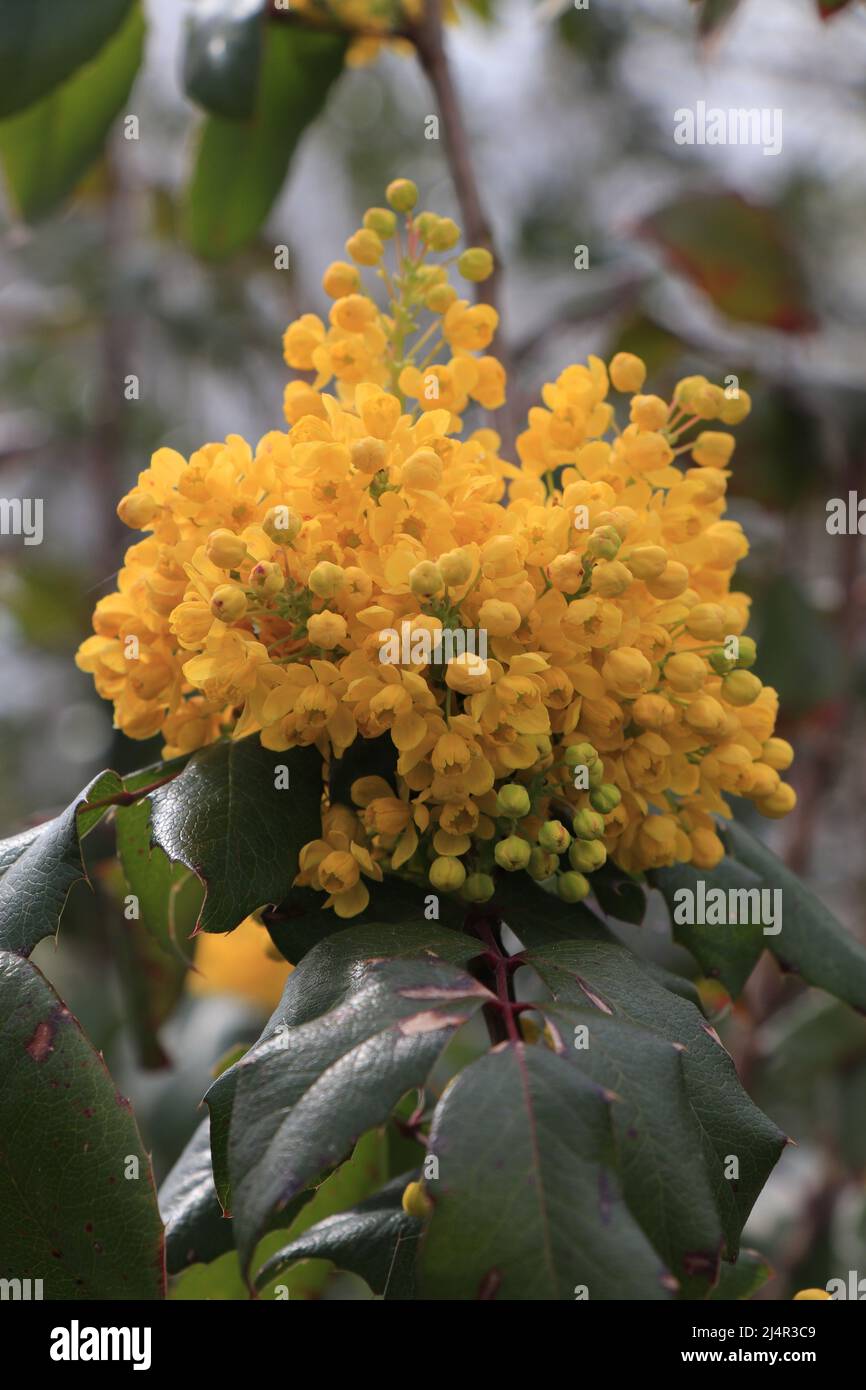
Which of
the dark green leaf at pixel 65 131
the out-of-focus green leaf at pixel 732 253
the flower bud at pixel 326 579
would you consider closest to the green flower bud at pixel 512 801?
the flower bud at pixel 326 579

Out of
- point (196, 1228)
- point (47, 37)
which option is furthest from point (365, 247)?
point (196, 1228)

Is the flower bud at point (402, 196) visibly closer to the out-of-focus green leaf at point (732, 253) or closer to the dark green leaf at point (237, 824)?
the dark green leaf at point (237, 824)

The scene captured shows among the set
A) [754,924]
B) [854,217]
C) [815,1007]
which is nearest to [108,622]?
[754,924]

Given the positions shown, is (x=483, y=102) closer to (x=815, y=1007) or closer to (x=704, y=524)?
(x=815, y=1007)

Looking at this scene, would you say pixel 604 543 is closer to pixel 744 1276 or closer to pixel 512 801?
pixel 512 801

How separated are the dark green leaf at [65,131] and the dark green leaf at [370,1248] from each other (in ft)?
2.67

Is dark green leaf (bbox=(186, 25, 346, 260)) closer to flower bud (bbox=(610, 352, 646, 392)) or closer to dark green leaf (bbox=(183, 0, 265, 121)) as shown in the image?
dark green leaf (bbox=(183, 0, 265, 121))

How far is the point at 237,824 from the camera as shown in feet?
1.56

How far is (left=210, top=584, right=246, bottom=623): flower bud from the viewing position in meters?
0.45

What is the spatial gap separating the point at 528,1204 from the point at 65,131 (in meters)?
0.90

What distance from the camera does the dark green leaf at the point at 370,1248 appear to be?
0.51 m

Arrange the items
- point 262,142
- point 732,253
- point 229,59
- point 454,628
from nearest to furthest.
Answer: point 454,628 → point 229,59 → point 262,142 → point 732,253

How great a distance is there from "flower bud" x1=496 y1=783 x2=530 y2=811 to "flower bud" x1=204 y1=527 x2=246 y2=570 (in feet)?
0.45

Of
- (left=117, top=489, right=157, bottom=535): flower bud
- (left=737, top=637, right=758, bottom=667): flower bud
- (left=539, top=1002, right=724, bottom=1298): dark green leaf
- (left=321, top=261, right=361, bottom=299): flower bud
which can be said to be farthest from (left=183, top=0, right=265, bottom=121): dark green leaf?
(left=539, top=1002, right=724, bottom=1298): dark green leaf
